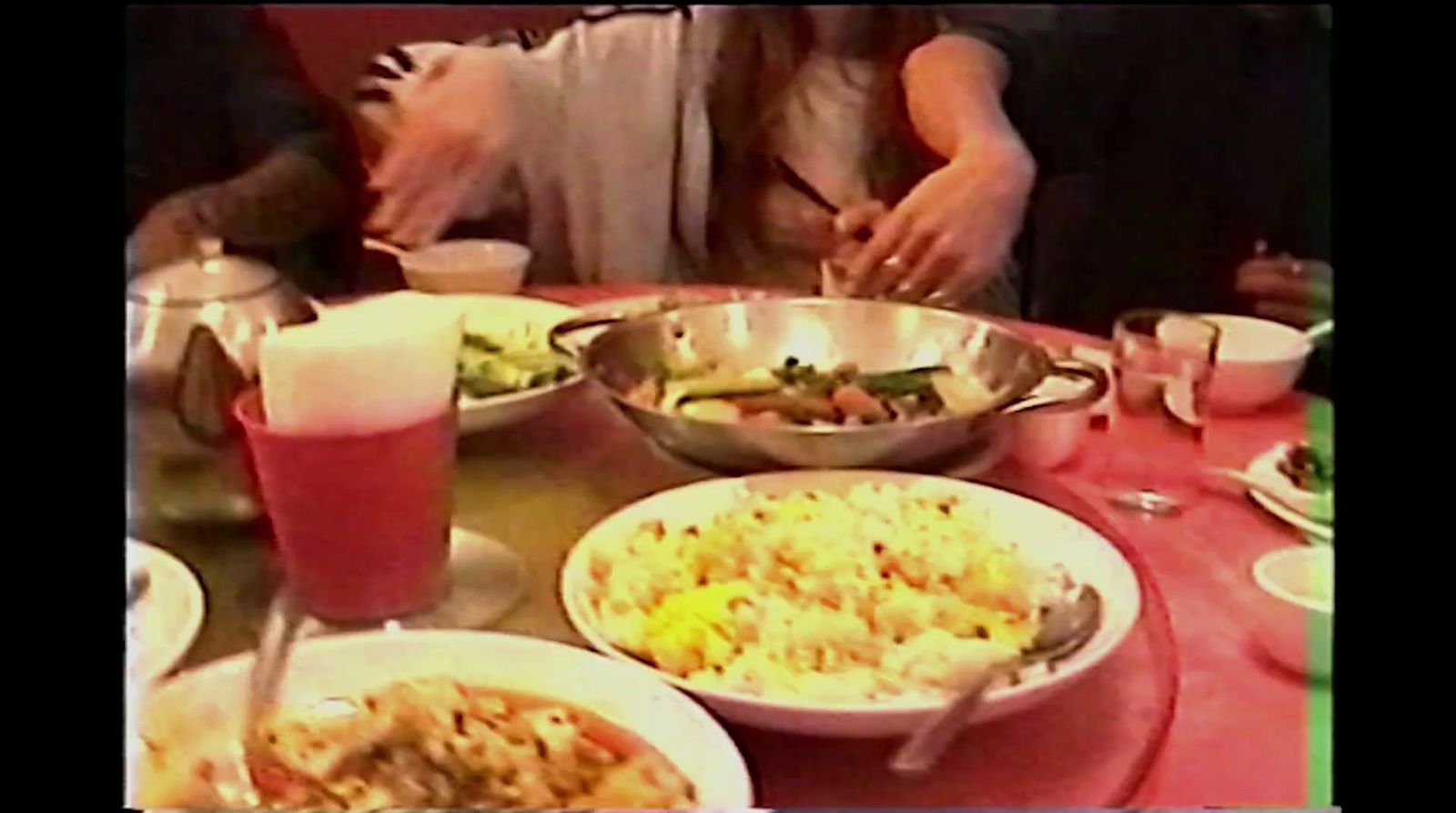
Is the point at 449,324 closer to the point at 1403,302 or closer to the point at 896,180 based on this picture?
the point at 896,180

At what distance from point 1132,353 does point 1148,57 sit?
0.15 metres

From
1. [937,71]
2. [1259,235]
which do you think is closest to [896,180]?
[937,71]

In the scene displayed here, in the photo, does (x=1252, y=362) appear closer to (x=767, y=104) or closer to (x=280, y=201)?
(x=767, y=104)

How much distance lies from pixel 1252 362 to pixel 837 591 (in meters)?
0.25

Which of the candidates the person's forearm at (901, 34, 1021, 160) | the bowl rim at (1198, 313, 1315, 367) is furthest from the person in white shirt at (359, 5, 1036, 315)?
the bowl rim at (1198, 313, 1315, 367)

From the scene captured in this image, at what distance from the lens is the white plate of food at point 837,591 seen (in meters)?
0.79

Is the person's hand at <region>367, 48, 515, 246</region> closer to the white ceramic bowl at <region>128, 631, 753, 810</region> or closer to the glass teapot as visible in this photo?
→ the glass teapot

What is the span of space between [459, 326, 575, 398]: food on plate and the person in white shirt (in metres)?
0.04

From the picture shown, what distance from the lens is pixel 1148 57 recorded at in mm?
936

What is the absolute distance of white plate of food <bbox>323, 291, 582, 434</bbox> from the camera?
92 centimetres

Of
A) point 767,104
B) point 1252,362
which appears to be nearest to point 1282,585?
point 1252,362

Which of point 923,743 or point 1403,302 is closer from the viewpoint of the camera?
point 923,743

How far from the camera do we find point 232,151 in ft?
3.04

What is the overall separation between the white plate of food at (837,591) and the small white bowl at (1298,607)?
0.22 ft
